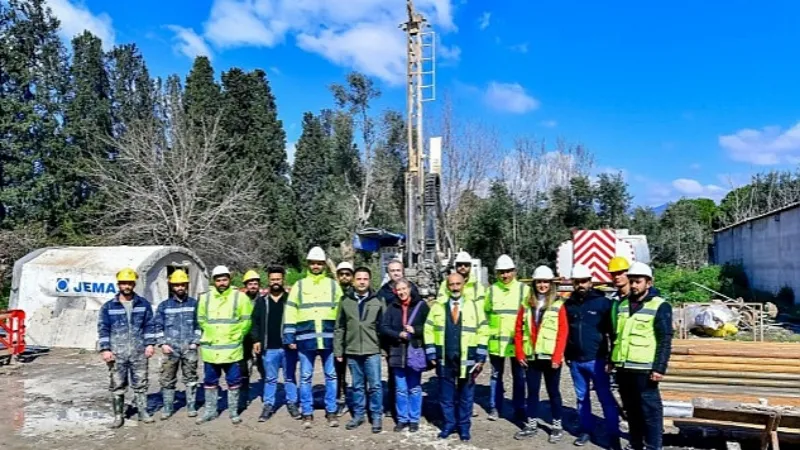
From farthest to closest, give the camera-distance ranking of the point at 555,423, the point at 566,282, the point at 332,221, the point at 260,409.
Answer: the point at 332,221
the point at 566,282
the point at 260,409
the point at 555,423

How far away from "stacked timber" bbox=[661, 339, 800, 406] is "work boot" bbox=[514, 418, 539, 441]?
1.46m

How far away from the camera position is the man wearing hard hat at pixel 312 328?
7.04 meters

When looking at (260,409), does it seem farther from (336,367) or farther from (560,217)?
(560,217)

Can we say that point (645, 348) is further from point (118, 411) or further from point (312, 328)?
point (118, 411)

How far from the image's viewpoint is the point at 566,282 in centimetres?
975

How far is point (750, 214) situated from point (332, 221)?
2907cm

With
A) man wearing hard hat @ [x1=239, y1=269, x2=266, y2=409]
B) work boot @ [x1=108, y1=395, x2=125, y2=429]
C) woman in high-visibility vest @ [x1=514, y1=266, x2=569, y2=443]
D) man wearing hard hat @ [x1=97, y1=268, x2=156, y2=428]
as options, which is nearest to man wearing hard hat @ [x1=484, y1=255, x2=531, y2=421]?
woman in high-visibility vest @ [x1=514, y1=266, x2=569, y2=443]

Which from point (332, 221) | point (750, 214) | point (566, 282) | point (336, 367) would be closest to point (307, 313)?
point (336, 367)

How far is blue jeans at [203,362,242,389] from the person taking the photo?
7180mm

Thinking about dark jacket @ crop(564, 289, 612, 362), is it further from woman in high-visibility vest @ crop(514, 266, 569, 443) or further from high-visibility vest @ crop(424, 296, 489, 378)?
high-visibility vest @ crop(424, 296, 489, 378)

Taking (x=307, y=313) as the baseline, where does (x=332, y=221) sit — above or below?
above

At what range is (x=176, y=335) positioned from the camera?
290 inches

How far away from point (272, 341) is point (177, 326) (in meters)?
Answer: 1.17

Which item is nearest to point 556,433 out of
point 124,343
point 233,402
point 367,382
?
point 367,382
